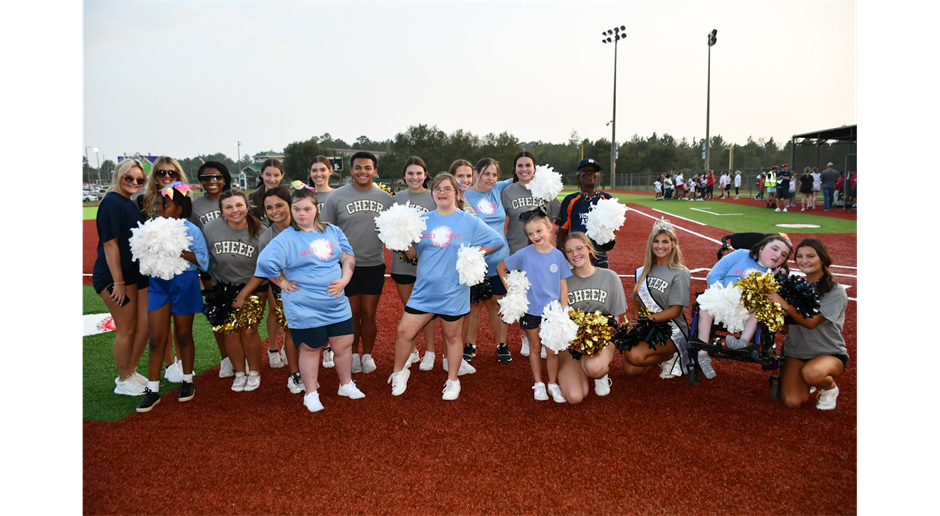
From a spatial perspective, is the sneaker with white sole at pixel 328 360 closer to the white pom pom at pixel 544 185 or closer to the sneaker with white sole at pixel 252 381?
the sneaker with white sole at pixel 252 381

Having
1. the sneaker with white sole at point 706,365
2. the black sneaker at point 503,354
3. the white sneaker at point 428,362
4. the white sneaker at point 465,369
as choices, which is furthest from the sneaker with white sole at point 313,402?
the sneaker with white sole at point 706,365

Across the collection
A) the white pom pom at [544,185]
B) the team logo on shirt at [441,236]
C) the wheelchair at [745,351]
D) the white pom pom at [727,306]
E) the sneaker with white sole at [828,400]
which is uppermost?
the white pom pom at [544,185]

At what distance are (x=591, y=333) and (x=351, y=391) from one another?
→ 1.83 m

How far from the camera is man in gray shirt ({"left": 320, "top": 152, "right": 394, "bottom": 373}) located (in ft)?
14.6

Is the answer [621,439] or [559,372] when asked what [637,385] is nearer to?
[559,372]

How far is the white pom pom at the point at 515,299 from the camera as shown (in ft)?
12.9

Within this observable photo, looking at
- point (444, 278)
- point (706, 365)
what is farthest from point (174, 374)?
point (706, 365)

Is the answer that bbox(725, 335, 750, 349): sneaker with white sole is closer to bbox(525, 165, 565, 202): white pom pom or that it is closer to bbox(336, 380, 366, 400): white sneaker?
bbox(525, 165, 565, 202): white pom pom

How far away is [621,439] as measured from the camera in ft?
10.9

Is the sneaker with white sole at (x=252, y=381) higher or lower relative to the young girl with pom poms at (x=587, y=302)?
lower

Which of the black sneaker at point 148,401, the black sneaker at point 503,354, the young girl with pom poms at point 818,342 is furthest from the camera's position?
the black sneaker at point 503,354

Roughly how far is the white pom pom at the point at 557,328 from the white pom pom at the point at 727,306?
1.02 m
